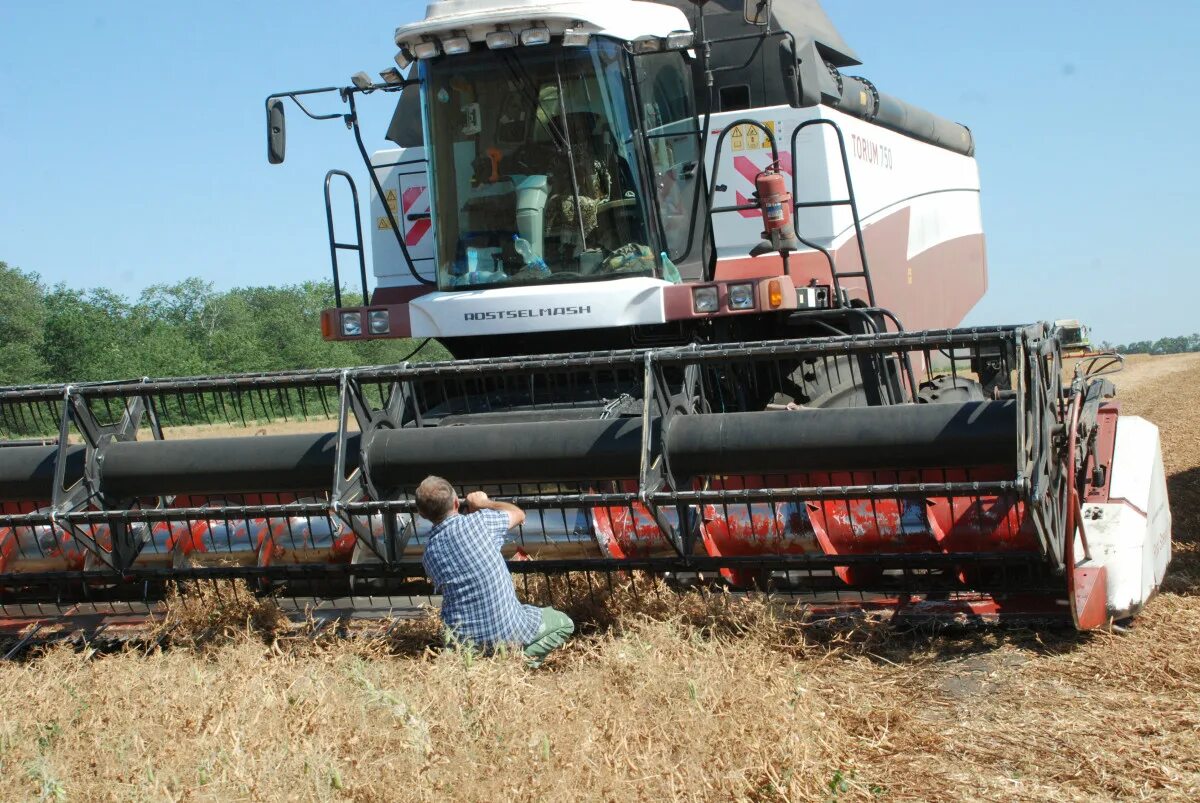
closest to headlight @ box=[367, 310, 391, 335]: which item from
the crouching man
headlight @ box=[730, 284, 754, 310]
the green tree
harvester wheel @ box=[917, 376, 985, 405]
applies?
headlight @ box=[730, 284, 754, 310]

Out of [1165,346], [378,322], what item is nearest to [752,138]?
[378,322]

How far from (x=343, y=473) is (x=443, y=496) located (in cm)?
68

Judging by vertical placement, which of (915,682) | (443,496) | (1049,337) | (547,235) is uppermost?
(547,235)

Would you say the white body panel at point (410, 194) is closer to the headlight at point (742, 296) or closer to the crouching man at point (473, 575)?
the headlight at point (742, 296)

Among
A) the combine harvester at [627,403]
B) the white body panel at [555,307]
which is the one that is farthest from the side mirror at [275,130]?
the white body panel at [555,307]

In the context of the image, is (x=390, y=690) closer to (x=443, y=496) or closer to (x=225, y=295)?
(x=443, y=496)

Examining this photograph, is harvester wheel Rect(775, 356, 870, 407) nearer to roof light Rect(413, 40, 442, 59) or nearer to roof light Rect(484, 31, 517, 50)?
roof light Rect(484, 31, 517, 50)

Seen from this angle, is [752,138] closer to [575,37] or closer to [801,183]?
[801,183]

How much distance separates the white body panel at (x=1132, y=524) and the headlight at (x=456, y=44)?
10.5ft

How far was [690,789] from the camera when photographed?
3.15 m

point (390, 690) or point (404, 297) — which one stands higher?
point (404, 297)

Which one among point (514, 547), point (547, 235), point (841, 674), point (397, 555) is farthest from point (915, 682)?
point (547, 235)

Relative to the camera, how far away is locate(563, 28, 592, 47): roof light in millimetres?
5477

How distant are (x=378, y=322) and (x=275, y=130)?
1079 mm
